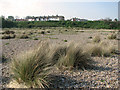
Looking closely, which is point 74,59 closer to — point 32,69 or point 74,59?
point 74,59

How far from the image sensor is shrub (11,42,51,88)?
173 inches

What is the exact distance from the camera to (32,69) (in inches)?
185

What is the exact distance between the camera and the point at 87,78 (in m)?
5.54

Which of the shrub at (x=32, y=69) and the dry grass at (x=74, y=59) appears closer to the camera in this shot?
the shrub at (x=32, y=69)

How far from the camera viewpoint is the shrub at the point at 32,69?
4402mm

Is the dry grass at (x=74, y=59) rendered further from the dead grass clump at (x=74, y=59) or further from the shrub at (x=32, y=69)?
the shrub at (x=32, y=69)

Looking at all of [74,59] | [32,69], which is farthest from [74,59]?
[32,69]

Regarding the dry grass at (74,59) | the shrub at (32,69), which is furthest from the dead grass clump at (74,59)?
the shrub at (32,69)

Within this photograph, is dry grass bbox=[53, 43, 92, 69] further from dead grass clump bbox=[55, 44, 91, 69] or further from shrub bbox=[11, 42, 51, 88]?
shrub bbox=[11, 42, 51, 88]

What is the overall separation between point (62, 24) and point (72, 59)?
8985cm

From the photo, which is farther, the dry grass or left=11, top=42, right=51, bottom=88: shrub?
the dry grass

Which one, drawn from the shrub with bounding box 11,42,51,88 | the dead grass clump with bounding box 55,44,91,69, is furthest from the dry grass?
the shrub with bounding box 11,42,51,88

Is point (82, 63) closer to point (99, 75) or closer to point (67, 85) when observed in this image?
point (99, 75)

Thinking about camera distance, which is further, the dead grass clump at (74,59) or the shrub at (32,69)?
the dead grass clump at (74,59)
